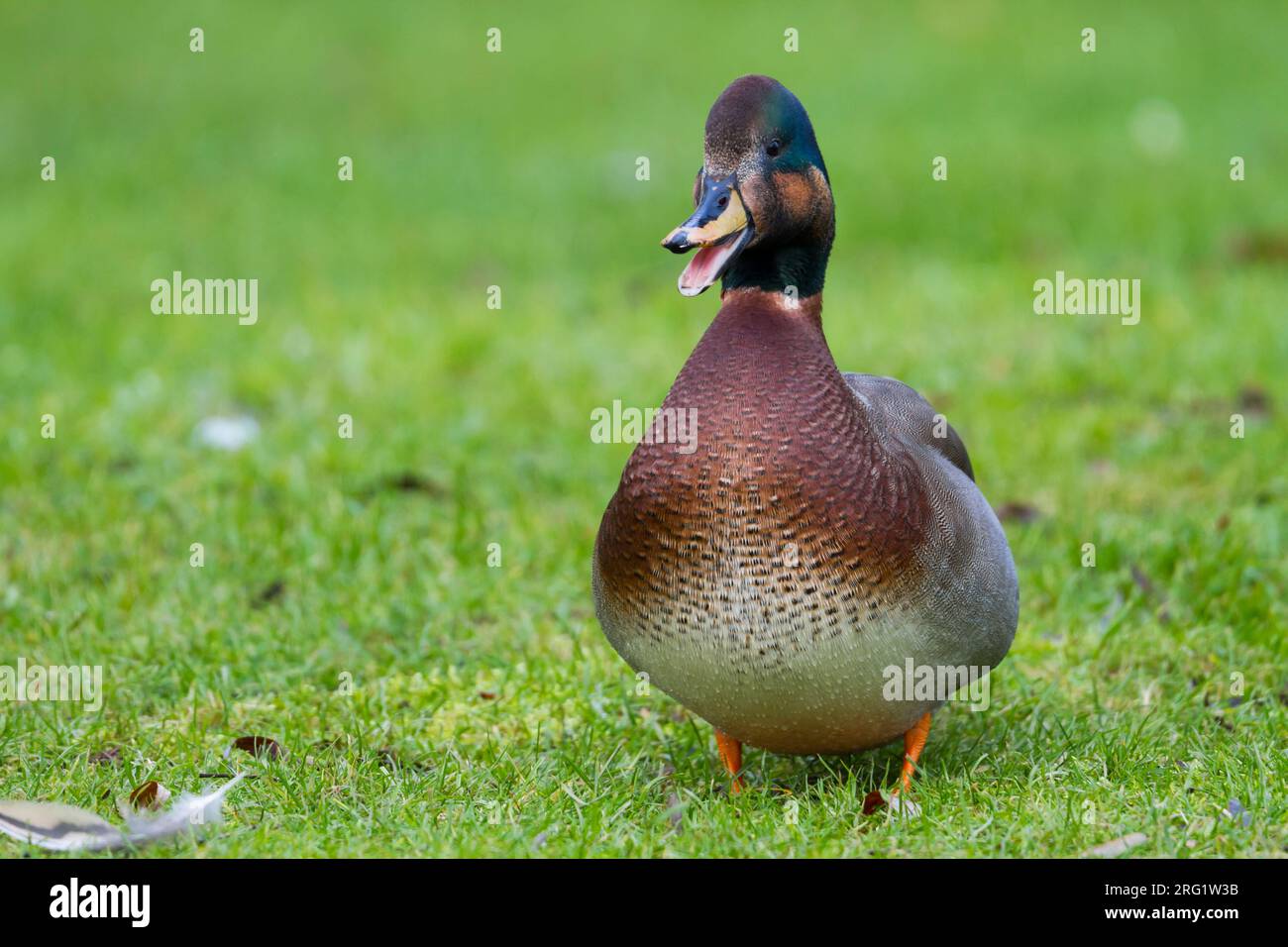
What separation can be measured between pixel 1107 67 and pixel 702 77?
2.69m

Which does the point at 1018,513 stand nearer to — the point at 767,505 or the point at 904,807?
the point at 904,807

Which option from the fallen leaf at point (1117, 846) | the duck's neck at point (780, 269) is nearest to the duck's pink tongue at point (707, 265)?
the duck's neck at point (780, 269)

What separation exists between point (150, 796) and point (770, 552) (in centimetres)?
133

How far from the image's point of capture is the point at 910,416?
12.5 ft

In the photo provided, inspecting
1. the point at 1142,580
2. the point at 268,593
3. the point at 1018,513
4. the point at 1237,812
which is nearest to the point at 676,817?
the point at 1237,812

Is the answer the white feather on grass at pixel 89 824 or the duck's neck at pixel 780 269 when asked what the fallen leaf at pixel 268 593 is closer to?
the white feather on grass at pixel 89 824

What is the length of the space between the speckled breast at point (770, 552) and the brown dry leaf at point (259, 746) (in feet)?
2.80

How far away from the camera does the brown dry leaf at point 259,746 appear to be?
11.9 feet

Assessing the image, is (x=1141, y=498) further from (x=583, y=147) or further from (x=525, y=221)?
(x=583, y=147)

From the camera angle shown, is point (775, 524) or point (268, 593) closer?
point (775, 524)

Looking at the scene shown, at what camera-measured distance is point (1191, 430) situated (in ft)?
19.2

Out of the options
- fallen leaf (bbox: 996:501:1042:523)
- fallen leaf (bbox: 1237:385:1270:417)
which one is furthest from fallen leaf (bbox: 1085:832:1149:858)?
fallen leaf (bbox: 1237:385:1270:417)

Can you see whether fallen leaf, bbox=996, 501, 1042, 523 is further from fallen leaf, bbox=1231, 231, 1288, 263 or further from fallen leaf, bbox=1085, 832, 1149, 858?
fallen leaf, bbox=1231, 231, 1288, 263
